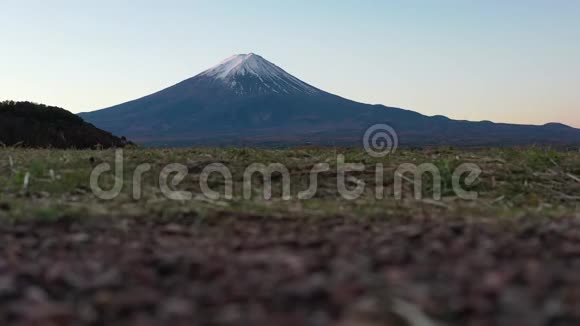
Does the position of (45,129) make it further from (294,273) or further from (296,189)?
(294,273)

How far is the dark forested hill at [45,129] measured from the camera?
69.6 feet

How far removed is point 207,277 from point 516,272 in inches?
59.2

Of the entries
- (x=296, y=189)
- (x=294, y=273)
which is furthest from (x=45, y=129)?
(x=294, y=273)

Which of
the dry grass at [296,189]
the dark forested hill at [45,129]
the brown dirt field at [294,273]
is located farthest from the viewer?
the dark forested hill at [45,129]

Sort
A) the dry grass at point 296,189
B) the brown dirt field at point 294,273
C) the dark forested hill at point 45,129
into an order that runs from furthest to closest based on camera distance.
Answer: the dark forested hill at point 45,129
the dry grass at point 296,189
the brown dirt field at point 294,273

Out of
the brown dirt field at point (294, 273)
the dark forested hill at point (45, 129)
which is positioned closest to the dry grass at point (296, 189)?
the brown dirt field at point (294, 273)

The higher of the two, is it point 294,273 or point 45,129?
point 45,129

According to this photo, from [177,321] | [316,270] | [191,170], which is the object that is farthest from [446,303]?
[191,170]

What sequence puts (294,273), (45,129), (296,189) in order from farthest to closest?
(45,129), (296,189), (294,273)

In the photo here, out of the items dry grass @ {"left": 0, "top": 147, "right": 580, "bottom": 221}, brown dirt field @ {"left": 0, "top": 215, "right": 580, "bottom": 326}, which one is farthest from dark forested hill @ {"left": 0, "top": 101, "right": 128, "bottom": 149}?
brown dirt field @ {"left": 0, "top": 215, "right": 580, "bottom": 326}

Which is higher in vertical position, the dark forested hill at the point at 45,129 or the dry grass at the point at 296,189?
the dark forested hill at the point at 45,129

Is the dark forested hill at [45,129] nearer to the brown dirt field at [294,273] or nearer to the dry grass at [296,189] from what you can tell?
the dry grass at [296,189]

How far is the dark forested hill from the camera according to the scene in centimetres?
2122

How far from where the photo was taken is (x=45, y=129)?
23.0m
